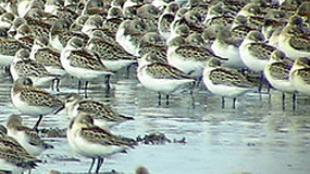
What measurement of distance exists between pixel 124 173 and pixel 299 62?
683 cm

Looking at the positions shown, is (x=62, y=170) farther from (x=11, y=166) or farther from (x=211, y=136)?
(x=211, y=136)

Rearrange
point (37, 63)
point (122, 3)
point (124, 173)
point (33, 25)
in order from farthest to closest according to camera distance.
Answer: point (122, 3) < point (33, 25) < point (37, 63) < point (124, 173)

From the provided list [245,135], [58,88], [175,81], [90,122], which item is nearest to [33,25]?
[58,88]

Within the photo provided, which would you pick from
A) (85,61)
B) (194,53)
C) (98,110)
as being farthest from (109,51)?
(98,110)

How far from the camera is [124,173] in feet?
48.7

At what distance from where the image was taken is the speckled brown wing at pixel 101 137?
1465 centimetres

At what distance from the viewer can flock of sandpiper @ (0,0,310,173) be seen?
49.6 ft

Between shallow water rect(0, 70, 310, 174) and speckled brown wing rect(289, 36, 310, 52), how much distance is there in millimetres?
2047

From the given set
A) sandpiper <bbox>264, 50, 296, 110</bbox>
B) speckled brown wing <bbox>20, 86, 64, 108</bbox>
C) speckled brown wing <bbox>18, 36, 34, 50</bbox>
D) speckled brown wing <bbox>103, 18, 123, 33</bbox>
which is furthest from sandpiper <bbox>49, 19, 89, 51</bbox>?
speckled brown wing <bbox>20, 86, 64, 108</bbox>

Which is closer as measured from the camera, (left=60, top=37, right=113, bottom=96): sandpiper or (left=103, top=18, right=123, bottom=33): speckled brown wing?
(left=60, top=37, right=113, bottom=96): sandpiper

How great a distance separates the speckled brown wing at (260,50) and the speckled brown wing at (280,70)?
1.65 m

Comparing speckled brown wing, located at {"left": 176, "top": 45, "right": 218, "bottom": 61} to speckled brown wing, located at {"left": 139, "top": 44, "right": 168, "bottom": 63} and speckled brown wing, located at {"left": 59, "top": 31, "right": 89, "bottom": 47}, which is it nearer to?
speckled brown wing, located at {"left": 139, "top": 44, "right": 168, "bottom": 63}

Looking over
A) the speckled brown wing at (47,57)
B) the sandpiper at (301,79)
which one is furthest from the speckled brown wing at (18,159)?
the speckled brown wing at (47,57)

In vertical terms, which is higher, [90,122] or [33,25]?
[33,25]
